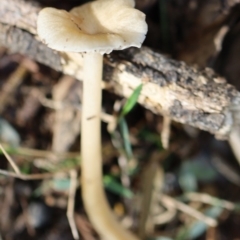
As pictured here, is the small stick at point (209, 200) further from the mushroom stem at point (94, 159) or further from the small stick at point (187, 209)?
the mushroom stem at point (94, 159)

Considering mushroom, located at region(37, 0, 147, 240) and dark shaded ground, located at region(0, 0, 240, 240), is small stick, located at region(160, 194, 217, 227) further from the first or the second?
mushroom, located at region(37, 0, 147, 240)

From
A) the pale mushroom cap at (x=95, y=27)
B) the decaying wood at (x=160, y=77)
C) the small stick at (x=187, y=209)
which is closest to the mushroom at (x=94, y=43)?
the pale mushroom cap at (x=95, y=27)

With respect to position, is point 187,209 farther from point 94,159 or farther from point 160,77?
point 160,77

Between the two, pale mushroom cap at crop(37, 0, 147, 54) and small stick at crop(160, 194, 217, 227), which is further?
small stick at crop(160, 194, 217, 227)

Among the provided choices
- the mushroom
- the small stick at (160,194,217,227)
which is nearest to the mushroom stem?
the mushroom

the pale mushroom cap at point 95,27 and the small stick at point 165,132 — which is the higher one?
the pale mushroom cap at point 95,27

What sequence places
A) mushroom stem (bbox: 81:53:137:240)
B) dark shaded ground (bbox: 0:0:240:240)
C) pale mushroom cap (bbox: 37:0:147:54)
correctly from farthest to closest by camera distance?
dark shaded ground (bbox: 0:0:240:240)
mushroom stem (bbox: 81:53:137:240)
pale mushroom cap (bbox: 37:0:147:54)

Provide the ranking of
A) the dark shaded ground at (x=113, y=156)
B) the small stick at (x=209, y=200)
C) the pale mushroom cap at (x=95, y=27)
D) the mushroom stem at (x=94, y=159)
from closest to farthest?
the pale mushroom cap at (x=95, y=27), the mushroom stem at (x=94, y=159), the dark shaded ground at (x=113, y=156), the small stick at (x=209, y=200)
